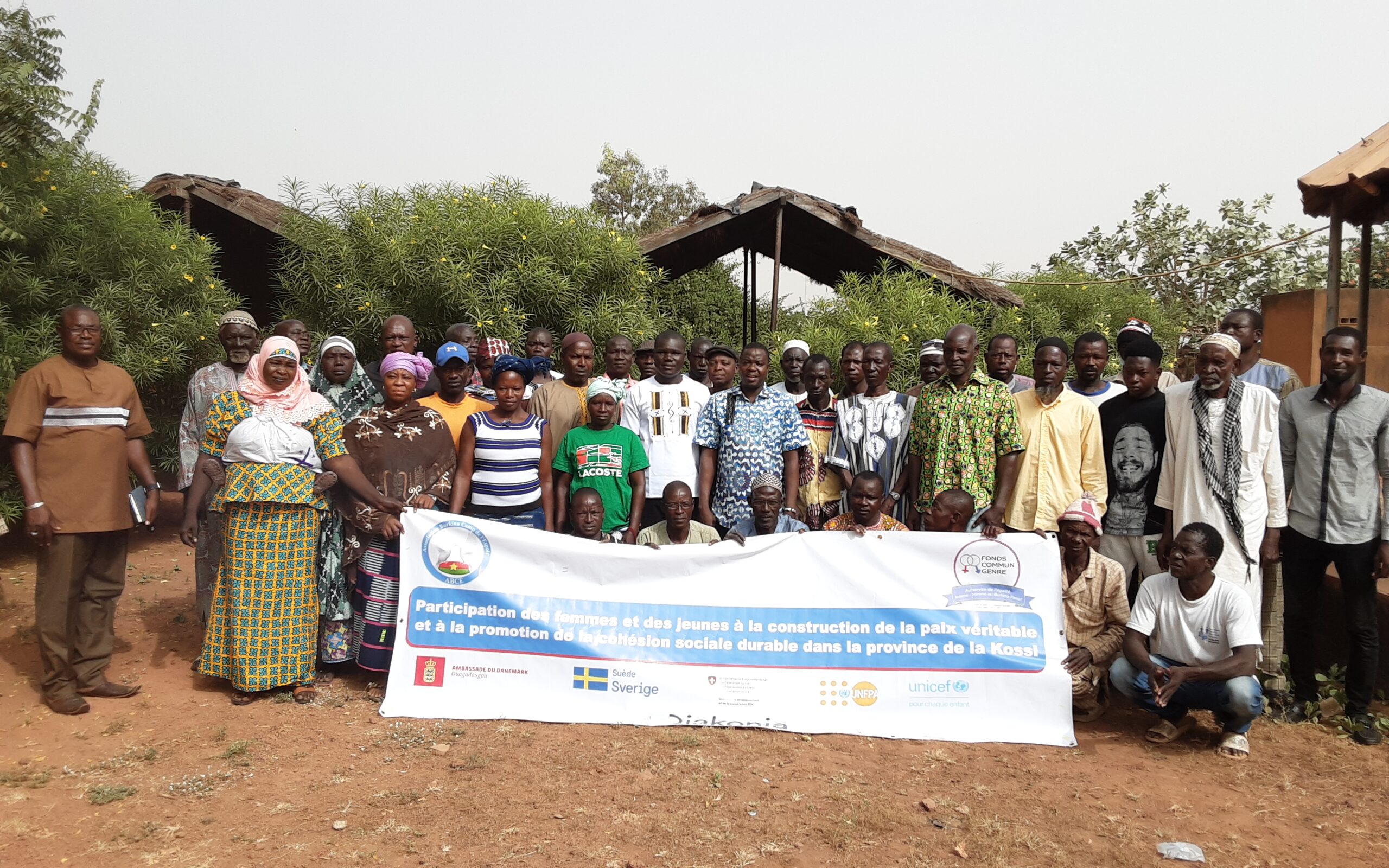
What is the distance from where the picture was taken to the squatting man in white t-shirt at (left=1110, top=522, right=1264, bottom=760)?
4387 mm

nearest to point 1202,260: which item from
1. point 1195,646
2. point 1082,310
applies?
point 1082,310

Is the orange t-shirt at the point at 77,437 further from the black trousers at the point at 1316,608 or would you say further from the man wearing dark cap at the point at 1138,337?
the black trousers at the point at 1316,608

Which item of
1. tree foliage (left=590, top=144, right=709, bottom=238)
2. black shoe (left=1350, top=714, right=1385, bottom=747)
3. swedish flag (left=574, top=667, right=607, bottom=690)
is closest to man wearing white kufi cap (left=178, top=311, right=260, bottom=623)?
swedish flag (left=574, top=667, right=607, bottom=690)

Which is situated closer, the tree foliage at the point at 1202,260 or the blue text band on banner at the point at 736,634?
the blue text band on banner at the point at 736,634

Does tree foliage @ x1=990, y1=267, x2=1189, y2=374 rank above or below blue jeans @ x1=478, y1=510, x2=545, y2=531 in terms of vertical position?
above

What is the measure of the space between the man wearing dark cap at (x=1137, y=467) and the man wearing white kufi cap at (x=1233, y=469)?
226mm

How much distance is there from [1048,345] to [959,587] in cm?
142

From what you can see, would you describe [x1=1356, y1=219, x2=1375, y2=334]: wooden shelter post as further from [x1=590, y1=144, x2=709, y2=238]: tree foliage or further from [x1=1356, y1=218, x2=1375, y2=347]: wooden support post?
[x1=590, y1=144, x2=709, y2=238]: tree foliage

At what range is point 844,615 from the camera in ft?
15.7

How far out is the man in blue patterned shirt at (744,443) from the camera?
5.46 metres

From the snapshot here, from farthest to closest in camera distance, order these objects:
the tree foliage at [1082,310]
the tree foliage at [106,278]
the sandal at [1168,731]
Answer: the tree foliage at [1082,310]
the tree foliage at [106,278]
the sandal at [1168,731]

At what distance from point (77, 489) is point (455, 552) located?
2005 mm

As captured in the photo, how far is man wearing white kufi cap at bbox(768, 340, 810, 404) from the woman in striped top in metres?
1.69

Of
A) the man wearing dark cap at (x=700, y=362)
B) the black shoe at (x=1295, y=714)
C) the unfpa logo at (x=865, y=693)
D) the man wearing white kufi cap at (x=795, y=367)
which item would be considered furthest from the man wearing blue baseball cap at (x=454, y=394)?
the black shoe at (x=1295, y=714)
